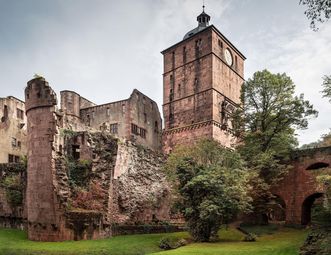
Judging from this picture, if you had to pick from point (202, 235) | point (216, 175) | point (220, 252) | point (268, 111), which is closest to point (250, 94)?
point (268, 111)

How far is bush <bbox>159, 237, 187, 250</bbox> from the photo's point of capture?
Result: 20422 mm

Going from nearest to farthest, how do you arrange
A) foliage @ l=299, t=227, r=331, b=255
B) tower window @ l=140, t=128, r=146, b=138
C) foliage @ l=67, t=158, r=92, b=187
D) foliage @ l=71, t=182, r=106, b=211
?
foliage @ l=299, t=227, r=331, b=255
foliage @ l=71, t=182, r=106, b=211
foliage @ l=67, t=158, r=92, b=187
tower window @ l=140, t=128, r=146, b=138

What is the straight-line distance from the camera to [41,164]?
22.3m

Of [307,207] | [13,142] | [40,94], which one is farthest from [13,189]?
[307,207]

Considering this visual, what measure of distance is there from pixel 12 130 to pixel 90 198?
24.6 meters

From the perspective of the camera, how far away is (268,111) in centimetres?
3083

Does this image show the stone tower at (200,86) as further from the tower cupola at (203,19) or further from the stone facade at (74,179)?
the stone facade at (74,179)

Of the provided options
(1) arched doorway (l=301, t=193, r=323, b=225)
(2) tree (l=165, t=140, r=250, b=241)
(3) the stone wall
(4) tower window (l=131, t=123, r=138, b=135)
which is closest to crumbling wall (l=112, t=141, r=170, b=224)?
(2) tree (l=165, t=140, r=250, b=241)

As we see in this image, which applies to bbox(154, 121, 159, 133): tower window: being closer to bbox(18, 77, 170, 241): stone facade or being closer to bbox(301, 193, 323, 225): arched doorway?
bbox(18, 77, 170, 241): stone facade

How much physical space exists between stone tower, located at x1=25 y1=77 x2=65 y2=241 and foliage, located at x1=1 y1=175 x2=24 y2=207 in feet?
14.8

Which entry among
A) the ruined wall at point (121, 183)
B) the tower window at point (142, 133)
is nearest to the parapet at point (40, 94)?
the ruined wall at point (121, 183)

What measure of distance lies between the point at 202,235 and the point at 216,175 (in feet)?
11.9

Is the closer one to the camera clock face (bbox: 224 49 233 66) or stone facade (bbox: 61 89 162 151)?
stone facade (bbox: 61 89 162 151)

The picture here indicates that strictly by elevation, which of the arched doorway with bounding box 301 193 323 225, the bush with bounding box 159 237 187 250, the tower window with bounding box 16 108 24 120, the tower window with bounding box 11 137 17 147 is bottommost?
the bush with bounding box 159 237 187 250
